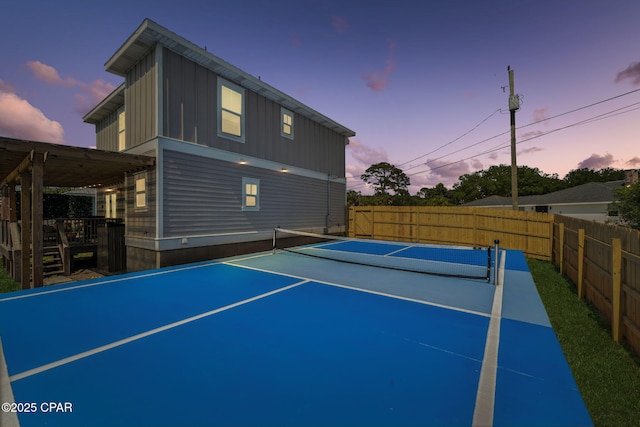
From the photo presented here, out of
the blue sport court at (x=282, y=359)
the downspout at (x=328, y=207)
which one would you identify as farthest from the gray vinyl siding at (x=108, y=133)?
the downspout at (x=328, y=207)

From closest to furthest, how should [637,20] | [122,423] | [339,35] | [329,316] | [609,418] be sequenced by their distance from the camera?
[122,423] < [609,418] < [329,316] < [637,20] < [339,35]

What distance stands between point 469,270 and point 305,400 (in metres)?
7.81

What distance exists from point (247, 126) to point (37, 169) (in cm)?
714

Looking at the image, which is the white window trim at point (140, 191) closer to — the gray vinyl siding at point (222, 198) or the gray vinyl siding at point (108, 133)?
the gray vinyl siding at point (222, 198)

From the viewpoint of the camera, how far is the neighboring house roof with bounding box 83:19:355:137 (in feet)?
27.1

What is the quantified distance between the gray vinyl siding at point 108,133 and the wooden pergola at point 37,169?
416 cm

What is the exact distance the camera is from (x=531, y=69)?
15281 mm

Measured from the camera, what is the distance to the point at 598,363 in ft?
10.9

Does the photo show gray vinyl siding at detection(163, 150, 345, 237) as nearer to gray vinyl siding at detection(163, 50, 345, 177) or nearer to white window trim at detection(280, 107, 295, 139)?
gray vinyl siding at detection(163, 50, 345, 177)

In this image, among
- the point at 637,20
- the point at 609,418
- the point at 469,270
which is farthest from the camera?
the point at 637,20

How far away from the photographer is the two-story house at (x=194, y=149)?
8.75 metres

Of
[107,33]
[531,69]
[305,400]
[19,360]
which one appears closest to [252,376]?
[305,400]

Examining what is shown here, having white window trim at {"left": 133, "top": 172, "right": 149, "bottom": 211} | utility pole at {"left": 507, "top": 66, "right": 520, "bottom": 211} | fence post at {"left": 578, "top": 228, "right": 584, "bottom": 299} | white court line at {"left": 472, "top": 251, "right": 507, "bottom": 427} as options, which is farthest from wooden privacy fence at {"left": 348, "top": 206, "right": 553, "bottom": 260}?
white window trim at {"left": 133, "top": 172, "right": 149, "bottom": 211}

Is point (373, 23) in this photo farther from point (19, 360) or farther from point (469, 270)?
point (19, 360)
